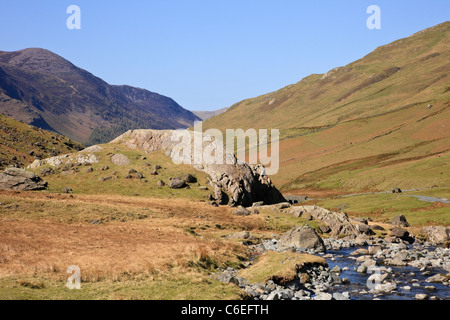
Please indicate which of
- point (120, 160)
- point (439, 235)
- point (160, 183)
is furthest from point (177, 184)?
point (439, 235)

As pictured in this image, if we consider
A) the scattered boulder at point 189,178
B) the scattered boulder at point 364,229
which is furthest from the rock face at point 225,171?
Result: the scattered boulder at point 364,229

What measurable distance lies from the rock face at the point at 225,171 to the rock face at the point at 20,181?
32792mm

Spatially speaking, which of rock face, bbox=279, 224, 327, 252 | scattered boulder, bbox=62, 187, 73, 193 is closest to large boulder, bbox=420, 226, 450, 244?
rock face, bbox=279, 224, 327, 252

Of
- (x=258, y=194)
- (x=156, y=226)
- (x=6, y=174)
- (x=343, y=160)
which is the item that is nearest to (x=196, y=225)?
(x=156, y=226)

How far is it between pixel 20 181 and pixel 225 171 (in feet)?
151

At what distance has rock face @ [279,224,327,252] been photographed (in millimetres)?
55031

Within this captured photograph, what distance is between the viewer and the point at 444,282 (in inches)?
1473

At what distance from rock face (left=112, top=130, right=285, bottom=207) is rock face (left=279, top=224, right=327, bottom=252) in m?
29.5

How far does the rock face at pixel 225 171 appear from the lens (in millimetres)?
88812

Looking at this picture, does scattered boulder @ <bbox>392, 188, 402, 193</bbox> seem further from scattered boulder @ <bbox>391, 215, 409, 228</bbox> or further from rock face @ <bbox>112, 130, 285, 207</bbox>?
scattered boulder @ <bbox>391, 215, 409, 228</bbox>

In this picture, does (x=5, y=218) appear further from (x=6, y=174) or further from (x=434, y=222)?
(x=434, y=222)

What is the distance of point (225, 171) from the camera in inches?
3617

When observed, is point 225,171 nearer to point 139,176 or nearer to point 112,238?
point 139,176
